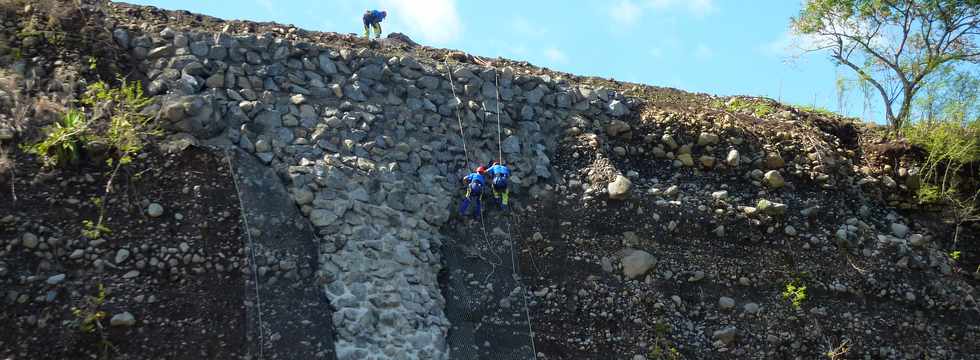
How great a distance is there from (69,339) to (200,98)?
3113 mm

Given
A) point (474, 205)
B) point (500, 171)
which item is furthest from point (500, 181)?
point (474, 205)

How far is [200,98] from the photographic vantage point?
9.05m

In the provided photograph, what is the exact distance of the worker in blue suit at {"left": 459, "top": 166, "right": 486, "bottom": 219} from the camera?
911 centimetres

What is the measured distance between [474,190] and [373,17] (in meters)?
3.57

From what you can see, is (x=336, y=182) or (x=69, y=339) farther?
(x=336, y=182)

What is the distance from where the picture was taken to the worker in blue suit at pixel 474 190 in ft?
29.9

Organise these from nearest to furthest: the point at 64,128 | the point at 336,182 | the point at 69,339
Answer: the point at 69,339, the point at 64,128, the point at 336,182

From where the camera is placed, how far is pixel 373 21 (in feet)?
37.3

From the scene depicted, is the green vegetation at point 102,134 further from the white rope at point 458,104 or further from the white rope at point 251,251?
the white rope at point 458,104

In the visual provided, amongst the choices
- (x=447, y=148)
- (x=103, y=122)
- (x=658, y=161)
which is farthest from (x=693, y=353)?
(x=103, y=122)

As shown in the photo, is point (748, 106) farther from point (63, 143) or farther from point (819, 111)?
point (63, 143)

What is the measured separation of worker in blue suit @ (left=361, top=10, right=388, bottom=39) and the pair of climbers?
3.14 metres

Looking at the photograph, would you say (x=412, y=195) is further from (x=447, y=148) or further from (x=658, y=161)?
(x=658, y=161)

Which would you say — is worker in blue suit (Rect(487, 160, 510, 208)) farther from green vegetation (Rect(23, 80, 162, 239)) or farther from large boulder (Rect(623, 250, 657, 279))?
green vegetation (Rect(23, 80, 162, 239))
